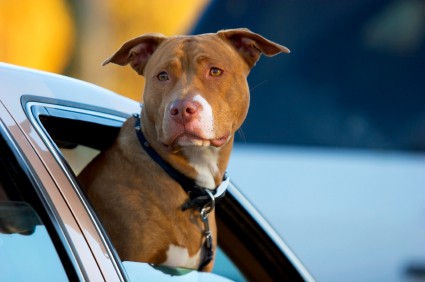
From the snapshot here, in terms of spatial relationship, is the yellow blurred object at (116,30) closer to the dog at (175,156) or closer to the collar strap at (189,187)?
the dog at (175,156)

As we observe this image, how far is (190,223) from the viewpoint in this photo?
2.85 m

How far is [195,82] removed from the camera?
288 centimetres

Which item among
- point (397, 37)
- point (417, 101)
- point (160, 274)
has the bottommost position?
point (160, 274)

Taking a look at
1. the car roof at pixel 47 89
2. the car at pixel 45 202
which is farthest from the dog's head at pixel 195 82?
the car at pixel 45 202

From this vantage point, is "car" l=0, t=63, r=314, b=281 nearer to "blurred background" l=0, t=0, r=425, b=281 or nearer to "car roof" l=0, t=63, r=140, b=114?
"car roof" l=0, t=63, r=140, b=114

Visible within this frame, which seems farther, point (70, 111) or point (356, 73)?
point (356, 73)

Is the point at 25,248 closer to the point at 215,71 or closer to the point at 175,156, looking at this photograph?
the point at 175,156

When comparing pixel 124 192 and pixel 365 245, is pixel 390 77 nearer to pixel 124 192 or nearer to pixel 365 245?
pixel 365 245

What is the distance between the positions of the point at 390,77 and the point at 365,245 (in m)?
1.45

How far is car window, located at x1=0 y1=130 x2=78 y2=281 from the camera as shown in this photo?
219 cm

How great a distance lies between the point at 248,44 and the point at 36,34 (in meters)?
9.63

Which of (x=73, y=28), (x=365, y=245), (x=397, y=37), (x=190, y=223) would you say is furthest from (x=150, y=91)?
(x=73, y=28)

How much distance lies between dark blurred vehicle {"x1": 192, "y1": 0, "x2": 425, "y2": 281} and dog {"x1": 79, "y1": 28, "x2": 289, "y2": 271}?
511 centimetres

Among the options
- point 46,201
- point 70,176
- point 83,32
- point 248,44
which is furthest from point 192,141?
point 83,32
